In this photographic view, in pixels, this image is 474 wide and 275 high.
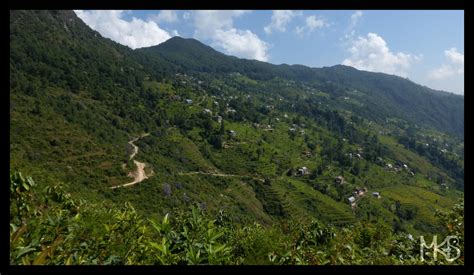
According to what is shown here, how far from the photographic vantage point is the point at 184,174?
1474 inches

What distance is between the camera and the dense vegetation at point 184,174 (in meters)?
1.82

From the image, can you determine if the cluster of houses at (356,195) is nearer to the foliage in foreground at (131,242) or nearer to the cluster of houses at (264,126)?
the cluster of houses at (264,126)

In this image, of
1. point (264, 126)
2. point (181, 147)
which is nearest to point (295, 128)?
point (264, 126)

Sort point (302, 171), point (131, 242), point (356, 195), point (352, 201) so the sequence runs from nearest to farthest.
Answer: point (131, 242), point (352, 201), point (356, 195), point (302, 171)

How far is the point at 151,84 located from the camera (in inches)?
2522

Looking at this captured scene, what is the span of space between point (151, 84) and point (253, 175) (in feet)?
91.1

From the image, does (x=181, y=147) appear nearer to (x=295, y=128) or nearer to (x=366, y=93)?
(x=295, y=128)

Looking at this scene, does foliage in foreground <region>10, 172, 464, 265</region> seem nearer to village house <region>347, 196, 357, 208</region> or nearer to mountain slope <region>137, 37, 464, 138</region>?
village house <region>347, 196, 357, 208</region>

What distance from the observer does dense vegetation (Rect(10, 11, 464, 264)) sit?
5.97 ft

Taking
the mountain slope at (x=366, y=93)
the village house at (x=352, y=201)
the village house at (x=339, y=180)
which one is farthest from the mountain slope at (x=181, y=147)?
the mountain slope at (x=366, y=93)

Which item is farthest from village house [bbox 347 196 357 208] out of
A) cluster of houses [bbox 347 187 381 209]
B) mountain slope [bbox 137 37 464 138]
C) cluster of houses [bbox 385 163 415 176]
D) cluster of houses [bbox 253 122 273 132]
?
mountain slope [bbox 137 37 464 138]

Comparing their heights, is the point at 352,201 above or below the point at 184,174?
below
